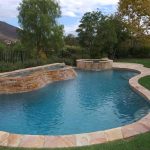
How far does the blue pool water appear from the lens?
30.7 feet

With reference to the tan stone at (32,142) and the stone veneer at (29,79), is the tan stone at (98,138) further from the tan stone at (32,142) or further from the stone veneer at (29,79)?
the stone veneer at (29,79)

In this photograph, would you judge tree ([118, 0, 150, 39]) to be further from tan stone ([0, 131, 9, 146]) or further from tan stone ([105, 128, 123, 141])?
tan stone ([0, 131, 9, 146])

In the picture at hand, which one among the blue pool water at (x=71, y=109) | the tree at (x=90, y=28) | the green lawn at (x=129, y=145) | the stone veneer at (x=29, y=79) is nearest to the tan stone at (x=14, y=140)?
the green lawn at (x=129, y=145)

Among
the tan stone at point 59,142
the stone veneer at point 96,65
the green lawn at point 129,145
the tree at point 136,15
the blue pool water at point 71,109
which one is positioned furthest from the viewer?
the tree at point 136,15

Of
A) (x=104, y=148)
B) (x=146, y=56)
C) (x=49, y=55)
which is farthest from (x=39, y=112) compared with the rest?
(x=146, y=56)

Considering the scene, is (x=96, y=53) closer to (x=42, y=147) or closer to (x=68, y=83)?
(x=68, y=83)

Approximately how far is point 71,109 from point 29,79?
414 cm

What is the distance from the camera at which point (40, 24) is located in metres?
21.7

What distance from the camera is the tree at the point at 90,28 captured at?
27.5 m

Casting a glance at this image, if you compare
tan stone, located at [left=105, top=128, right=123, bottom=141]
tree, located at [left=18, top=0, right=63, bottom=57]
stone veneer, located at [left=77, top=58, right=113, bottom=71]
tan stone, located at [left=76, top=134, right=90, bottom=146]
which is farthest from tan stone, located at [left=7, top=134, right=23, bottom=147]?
stone veneer, located at [left=77, top=58, right=113, bottom=71]

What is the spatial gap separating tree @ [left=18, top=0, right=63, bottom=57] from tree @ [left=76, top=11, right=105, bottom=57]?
5.64m

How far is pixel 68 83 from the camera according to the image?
683 inches

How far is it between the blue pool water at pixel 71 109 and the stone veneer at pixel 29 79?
0.46 meters

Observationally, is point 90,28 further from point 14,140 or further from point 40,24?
point 14,140
